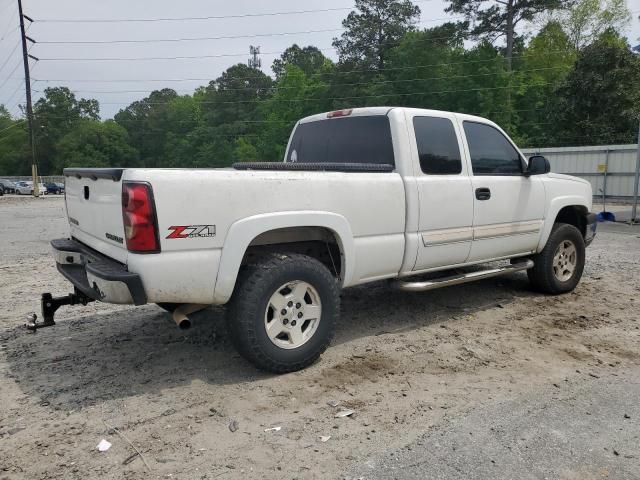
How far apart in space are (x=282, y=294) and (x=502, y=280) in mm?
4155

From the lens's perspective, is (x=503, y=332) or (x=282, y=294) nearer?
(x=282, y=294)

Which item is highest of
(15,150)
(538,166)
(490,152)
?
(15,150)

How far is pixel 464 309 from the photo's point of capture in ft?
18.4

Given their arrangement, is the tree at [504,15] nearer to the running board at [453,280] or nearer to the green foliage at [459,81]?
the green foliage at [459,81]

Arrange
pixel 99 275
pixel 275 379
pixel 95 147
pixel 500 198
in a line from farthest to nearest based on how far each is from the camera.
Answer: pixel 95 147, pixel 500 198, pixel 275 379, pixel 99 275

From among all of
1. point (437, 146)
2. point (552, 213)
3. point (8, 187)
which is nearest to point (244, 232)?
point (437, 146)

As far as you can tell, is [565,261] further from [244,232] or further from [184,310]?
[184,310]

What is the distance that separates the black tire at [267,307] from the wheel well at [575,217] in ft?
12.2

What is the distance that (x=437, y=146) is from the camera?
484 cm

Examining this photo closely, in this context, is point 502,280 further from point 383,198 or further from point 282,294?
point 282,294

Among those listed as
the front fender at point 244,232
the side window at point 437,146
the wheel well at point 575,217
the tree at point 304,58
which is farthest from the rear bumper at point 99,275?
the tree at point 304,58

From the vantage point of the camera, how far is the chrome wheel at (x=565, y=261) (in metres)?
6.13

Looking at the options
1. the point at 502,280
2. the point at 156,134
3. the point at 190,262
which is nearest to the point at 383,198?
the point at 190,262

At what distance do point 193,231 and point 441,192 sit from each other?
2.35 m
